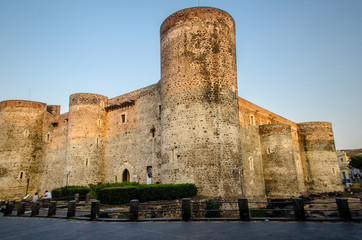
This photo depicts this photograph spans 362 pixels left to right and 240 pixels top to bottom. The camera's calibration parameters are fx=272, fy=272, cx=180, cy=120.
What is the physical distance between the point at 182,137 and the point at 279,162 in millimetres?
11751

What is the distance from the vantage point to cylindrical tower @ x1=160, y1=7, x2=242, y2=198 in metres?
16.2

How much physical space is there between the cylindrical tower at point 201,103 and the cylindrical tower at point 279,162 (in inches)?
339

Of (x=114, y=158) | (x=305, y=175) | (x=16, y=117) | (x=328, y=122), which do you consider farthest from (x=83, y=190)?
(x=328, y=122)

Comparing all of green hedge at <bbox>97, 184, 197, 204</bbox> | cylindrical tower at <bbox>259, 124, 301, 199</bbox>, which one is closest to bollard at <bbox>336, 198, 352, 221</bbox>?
green hedge at <bbox>97, 184, 197, 204</bbox>

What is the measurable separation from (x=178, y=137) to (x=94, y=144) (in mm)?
11261

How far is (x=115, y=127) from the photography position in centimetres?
2541

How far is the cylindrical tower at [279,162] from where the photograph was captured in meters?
23.3

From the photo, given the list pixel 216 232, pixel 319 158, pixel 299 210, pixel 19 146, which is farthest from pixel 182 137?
pixel 319 158

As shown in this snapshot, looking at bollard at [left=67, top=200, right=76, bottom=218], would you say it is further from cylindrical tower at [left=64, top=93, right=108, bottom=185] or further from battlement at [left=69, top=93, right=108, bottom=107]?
battlement at [left=69, top=93, right=108, bottom=107]

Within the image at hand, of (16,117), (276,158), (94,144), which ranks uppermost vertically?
(16,117)

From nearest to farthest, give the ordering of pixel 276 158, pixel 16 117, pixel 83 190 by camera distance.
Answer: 1. pixel 83 190
2. pixel 276 158
3. pixel 16 117

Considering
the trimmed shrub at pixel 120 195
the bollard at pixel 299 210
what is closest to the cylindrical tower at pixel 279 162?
the trimmed shrub at pixel 120 195

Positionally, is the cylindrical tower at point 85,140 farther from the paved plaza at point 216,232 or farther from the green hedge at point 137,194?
the paved plaza at point 216,232

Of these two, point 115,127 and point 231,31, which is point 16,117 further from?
point 231,31
